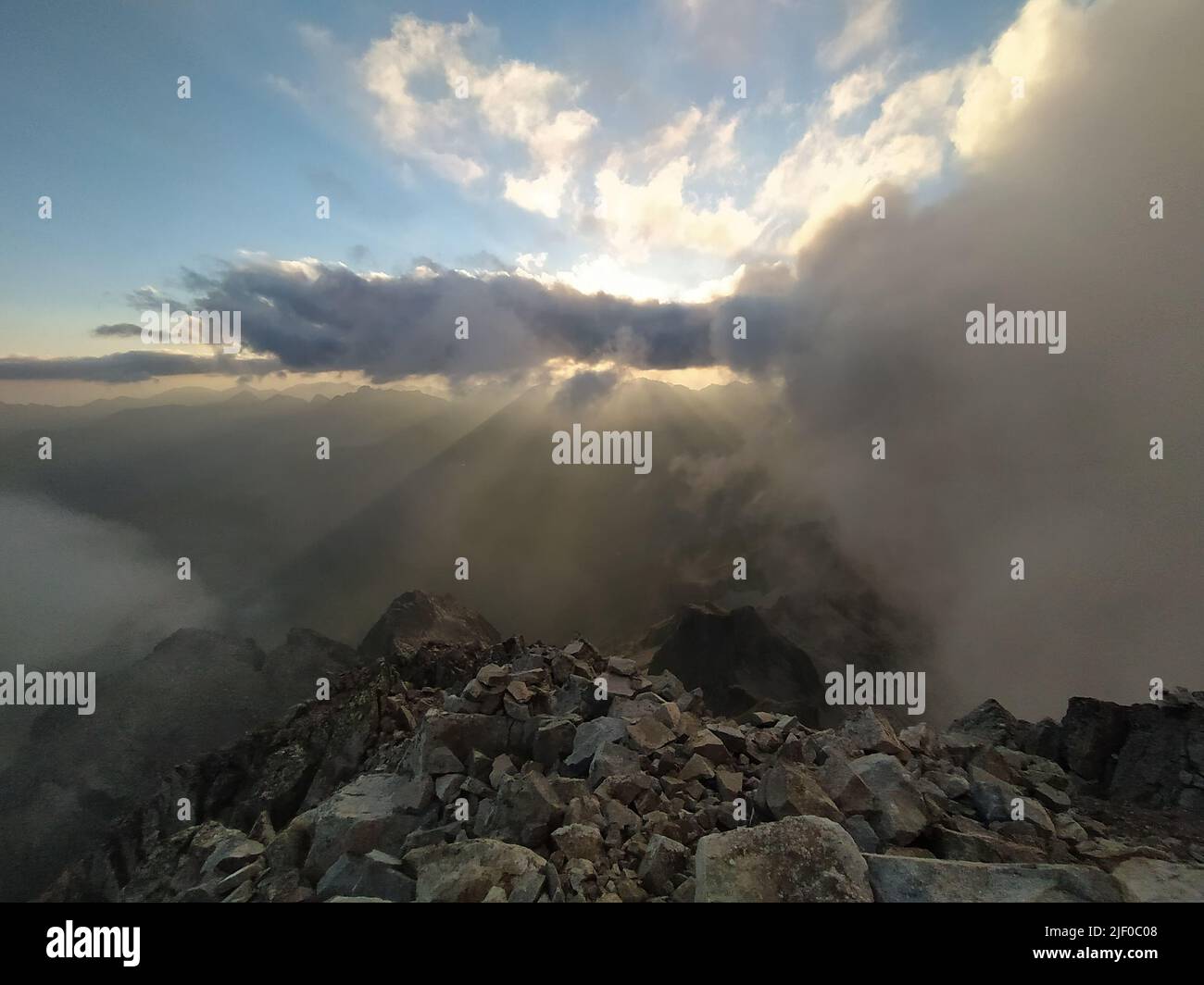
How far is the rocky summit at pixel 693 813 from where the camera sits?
7910 millimetres

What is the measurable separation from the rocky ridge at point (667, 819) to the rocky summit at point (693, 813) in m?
0.04

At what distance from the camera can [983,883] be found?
7902 mm

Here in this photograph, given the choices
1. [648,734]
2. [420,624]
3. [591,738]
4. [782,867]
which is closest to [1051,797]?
[782,867]

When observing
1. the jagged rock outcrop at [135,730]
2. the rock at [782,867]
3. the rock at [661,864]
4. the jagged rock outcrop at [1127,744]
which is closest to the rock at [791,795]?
the rock at [782,867]

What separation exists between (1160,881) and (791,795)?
19.9 feet

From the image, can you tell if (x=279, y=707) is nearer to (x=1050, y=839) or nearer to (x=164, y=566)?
(x=1050, y=839)

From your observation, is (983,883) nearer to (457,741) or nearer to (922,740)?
(922,740)

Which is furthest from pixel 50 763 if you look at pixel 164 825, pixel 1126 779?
pixel 1126 779

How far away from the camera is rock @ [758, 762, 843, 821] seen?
30.4ft

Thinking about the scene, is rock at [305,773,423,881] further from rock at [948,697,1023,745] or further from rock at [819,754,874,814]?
rock at [948,697,1023,745]

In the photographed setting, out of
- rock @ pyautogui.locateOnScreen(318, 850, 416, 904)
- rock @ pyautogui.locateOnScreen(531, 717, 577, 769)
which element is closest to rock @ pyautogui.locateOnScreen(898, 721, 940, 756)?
rock @ pyautogui.locateOnScreen(531, 717, 577, 769)

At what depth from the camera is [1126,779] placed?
1664 centimetres

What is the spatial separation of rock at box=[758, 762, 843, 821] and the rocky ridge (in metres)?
0.04
